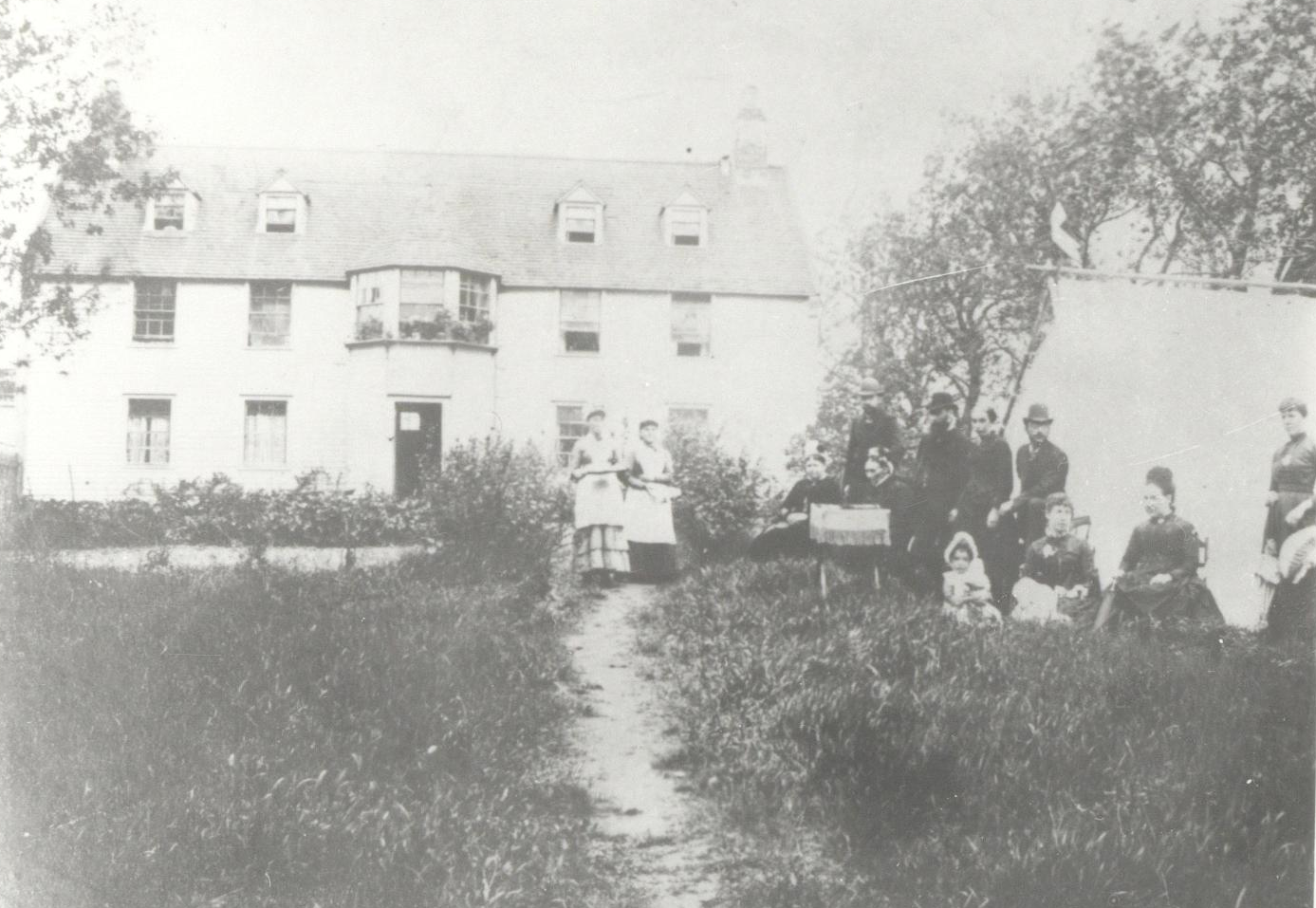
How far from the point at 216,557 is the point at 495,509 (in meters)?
0.94

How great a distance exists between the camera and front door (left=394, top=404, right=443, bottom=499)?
117 inches

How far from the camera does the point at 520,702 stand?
2.85 meters

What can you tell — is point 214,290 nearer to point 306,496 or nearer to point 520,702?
point 306,496

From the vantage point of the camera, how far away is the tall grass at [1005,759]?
7.50 feet

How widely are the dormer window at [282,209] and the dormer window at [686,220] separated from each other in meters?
1.27

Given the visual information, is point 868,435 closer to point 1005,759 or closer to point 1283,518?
point 1005,759

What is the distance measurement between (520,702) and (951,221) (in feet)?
7.34

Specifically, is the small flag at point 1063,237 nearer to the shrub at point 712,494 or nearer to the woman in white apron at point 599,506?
the shrub at point 712,494

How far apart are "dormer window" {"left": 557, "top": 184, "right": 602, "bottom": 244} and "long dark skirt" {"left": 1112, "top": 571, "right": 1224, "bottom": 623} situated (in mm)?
2333

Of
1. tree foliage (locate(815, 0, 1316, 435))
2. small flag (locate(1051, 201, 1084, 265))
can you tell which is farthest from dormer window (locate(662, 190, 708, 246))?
small flag (locate(1051, 201, 1084, 265))

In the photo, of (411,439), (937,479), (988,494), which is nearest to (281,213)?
(411,439)

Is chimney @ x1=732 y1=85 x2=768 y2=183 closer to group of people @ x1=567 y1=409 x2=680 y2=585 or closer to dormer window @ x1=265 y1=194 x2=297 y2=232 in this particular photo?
group of people @ x1=567 y1=409 x2=680 y2=585

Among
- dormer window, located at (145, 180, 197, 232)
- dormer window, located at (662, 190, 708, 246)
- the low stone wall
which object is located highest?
dormer window, located at (662, 190, 708, 246)

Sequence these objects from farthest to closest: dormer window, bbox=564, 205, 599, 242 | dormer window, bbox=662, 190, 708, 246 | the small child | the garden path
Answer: the small child < dormer window, bbox=564, 205, 599, 242 < dormer window, bbox=662, 190, 708, 246 < the garden path
